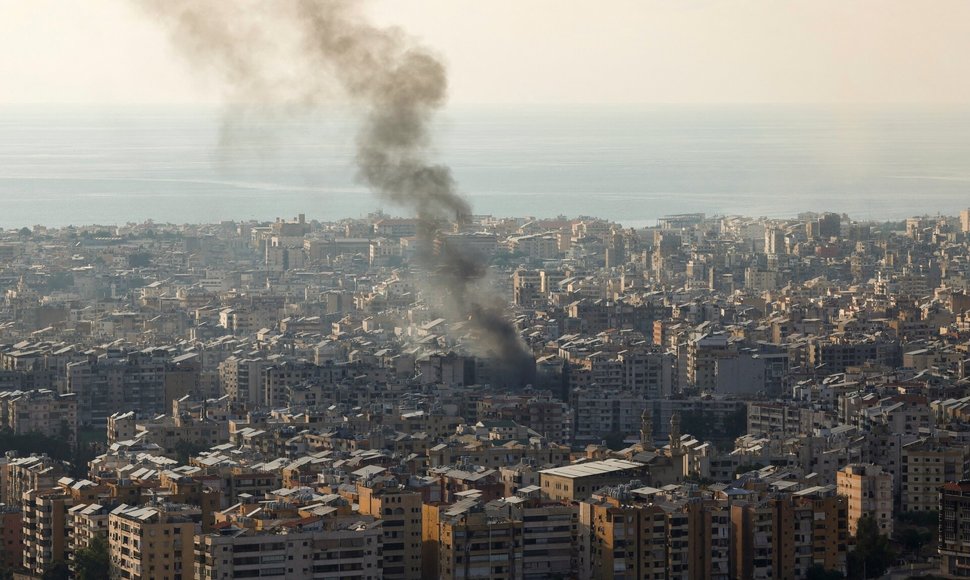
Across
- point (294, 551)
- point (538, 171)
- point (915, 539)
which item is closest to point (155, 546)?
point (294, 551)

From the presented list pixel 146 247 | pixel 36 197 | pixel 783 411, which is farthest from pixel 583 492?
pixel 36 197

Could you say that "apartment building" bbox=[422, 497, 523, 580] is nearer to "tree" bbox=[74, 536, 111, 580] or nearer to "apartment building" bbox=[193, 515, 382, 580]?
"apartment building" bbox=[193, 515, 382, 580]

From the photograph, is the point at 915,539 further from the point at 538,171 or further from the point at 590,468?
the point at 538,171

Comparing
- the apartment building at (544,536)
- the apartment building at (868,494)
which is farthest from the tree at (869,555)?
the apartment building at (544,536)

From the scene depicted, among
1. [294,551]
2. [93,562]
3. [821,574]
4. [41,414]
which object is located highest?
[294,551]

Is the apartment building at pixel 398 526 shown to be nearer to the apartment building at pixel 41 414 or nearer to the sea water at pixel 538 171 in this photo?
the apartment building at pixel 41 414

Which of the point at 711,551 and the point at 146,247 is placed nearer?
the point at 711,551

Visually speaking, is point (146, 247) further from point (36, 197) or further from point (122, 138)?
point (122, 138)

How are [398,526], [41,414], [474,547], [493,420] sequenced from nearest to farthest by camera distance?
1. [474,547]
2. [398,526]
3. [493,420]
4. [41,414]
